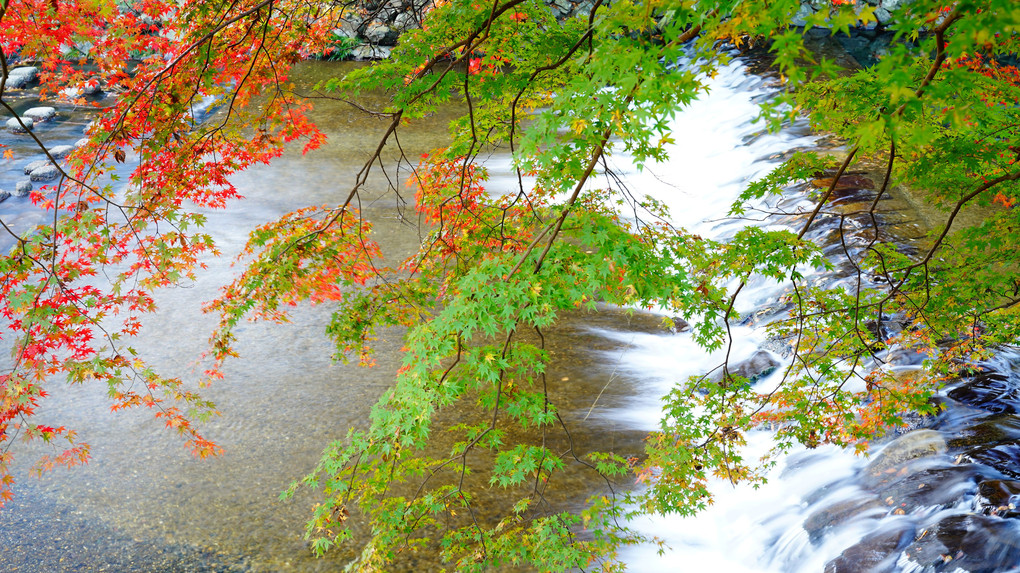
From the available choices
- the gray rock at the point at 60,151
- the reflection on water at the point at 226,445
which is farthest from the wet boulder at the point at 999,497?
the gray rock at the point at 60,151

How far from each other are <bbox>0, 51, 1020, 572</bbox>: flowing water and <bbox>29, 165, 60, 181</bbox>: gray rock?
4.81 m

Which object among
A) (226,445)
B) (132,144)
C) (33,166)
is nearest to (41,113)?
(33,166)

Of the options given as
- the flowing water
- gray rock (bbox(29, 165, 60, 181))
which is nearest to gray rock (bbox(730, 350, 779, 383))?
the flowing water

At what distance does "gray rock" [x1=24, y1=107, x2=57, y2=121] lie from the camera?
14469 millimetres

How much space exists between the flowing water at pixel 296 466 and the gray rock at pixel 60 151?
503 centimetres

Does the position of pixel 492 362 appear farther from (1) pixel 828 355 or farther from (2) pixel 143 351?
(2) pixel 143 351

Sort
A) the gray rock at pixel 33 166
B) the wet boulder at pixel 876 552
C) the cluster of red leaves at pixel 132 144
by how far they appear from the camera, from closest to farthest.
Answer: the cluster of red leaves at pixel 132 144
the wet boulder at pixel 876 552
the gray rock at pixel 33 166

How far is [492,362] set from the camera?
3314 millimetres

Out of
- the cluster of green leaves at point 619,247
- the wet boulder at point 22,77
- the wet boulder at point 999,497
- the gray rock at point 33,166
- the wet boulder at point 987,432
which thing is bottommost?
the wet boulder at point 999,497

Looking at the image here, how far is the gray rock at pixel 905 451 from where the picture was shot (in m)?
4.80

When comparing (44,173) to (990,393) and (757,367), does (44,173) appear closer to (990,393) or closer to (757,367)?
(757,367)

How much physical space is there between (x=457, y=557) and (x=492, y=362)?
224 cm

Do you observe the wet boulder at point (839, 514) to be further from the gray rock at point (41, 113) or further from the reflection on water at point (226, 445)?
the gray rock at point (41, 113)

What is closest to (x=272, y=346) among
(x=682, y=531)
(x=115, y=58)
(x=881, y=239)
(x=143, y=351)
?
(x=143, y=351)
